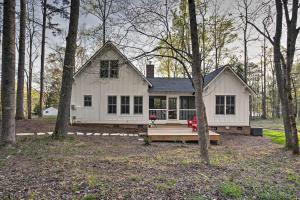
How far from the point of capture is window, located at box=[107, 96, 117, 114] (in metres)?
16.6

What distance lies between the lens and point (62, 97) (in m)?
9.72

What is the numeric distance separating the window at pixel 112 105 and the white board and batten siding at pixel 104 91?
0.21 m

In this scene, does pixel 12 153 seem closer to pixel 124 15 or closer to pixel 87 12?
pixel 124 15

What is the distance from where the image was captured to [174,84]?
18.5 metres

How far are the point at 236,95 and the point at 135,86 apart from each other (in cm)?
711

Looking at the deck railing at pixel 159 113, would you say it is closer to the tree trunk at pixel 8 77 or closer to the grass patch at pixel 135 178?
the tree trunk at pixel 8 77

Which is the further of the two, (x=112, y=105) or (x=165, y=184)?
(x=112, y=105)

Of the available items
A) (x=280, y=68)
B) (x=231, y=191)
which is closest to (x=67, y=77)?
(x=231, y=191)

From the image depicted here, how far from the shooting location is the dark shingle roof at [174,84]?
17105mm

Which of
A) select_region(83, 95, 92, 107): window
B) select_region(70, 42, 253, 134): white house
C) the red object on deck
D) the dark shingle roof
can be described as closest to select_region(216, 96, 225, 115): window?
select_region(70, 42, 253, 134): white house

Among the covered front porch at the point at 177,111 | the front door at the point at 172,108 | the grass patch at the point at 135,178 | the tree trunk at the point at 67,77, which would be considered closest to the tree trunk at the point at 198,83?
the grass patch at the point at 135,178

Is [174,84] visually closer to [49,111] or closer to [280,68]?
[280,68]

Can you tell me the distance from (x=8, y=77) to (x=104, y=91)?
374 inches

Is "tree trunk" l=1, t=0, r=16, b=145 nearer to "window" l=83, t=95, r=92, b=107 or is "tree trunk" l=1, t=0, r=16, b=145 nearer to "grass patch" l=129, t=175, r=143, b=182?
"grass patch" l=129, t=175, r=143, b=182
